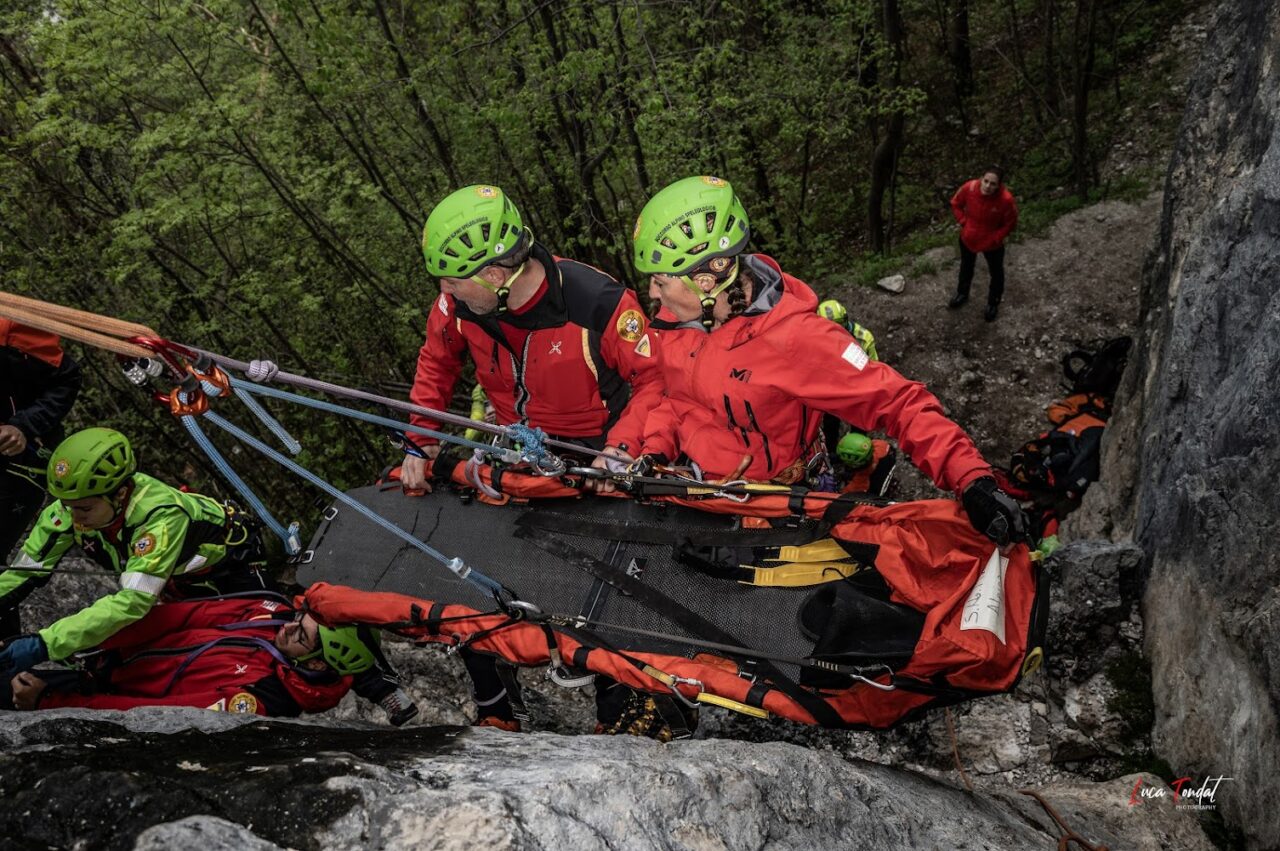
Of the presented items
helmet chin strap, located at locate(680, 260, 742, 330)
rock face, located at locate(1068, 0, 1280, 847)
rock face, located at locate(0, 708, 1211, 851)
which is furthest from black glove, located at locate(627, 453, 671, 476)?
rock face, located at locate(1068, 0, 1280, 847)

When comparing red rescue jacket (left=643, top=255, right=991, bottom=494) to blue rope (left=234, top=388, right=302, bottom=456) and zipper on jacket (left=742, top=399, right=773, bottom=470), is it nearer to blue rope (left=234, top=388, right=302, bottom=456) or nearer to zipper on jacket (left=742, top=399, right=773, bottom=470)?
zipper on jacket (left=742, top=399, right=773, bottom=470)

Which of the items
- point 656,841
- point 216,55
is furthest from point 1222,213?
point 216,55

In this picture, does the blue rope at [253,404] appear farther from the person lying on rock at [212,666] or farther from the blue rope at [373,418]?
the person lying on rock at [212,666]

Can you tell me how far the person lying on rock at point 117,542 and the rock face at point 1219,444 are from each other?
420cm

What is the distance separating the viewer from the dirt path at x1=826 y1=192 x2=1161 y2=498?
7.55m

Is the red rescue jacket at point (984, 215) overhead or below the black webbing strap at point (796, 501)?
overhead

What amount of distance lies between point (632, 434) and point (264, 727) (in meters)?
2.07

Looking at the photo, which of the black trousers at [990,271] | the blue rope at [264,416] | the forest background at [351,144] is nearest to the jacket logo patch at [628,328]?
the blue rope at [264,416]

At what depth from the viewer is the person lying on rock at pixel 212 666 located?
3.66 m

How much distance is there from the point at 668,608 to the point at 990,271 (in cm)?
607

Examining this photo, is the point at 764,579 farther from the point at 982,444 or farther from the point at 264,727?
the point at 982,444

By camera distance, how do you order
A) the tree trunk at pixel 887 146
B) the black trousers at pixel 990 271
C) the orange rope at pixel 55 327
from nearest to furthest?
the orange rope at pixel 55 327 < the black trousers at pixel 990 271 < the tree trunk at pixel 887 146

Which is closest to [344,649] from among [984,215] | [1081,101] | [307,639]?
[307,639]

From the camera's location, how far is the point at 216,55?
336 inches
